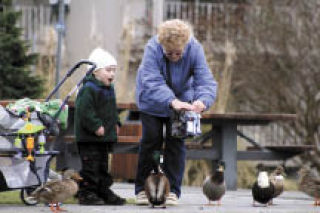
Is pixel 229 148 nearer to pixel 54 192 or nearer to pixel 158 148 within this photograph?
pixel 158 148

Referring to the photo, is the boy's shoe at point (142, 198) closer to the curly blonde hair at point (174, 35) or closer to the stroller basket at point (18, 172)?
the stroller basket at point (18, 172)

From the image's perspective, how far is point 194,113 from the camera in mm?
9016

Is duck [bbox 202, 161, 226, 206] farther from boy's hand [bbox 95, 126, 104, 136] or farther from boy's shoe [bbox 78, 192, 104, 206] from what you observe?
boy's hand [bbox 95, 126, 104, 136]

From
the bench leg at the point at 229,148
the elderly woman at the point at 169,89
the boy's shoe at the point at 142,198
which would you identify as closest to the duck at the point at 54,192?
the boy's shoe at the point at 142,198

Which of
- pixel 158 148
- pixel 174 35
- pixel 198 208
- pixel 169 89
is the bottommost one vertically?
pixel 198 208

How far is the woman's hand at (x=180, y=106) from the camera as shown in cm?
896

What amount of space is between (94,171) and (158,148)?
643mm

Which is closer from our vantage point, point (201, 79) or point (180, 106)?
point (180, 106)

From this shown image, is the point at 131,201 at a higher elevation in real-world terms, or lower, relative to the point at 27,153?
lower

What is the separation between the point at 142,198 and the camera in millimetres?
9547

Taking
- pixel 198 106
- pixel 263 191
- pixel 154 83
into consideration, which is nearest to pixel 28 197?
pixel 154 83

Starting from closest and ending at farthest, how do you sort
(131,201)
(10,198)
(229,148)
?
(131,201) < (10,198) < (229,148)

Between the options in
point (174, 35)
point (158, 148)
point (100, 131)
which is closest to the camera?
point (174, 35)

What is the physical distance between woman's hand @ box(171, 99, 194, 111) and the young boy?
78 cm
